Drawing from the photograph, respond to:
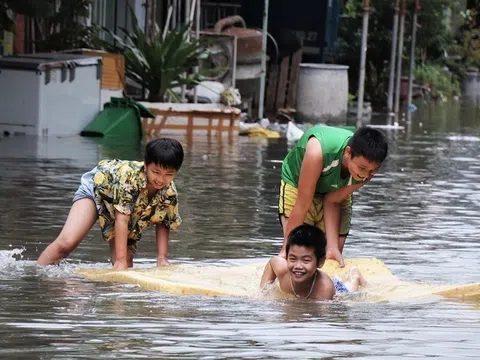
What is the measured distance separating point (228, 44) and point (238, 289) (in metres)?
17.5

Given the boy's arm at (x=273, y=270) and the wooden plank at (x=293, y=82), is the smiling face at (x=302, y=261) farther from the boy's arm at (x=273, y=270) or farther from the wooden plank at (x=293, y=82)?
the wooden plank at (x=293, y=82)

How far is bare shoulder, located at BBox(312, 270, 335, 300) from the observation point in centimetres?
749

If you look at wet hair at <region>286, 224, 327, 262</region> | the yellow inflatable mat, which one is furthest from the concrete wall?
wet hair at <region>286, 224, 327, 262</region>

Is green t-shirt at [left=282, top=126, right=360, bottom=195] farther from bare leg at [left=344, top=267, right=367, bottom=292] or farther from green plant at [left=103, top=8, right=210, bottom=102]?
green plant at [left=103, top=8, right=210, bottom=102]

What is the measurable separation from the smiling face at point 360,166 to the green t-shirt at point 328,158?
10cm

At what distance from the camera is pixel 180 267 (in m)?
8.38

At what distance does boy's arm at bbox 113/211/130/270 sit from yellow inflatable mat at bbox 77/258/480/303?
0.08 metres

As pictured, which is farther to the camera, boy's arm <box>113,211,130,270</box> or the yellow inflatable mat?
boy's arm <box>113,211,130,270</box>

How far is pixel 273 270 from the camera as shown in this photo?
7613 mm

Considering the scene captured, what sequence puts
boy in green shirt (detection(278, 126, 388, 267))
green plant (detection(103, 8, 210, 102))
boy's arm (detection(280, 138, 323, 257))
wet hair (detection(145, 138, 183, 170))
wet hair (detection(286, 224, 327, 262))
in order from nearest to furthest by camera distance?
wet hair (detection(286, 224, 327, 262))
boy in green shirt (detection(278, 126, 388, 267))
wet hair (detection(145, 138, 183, 170))
boy's arm (detection(280, 138, 323, 257))
green plant (detection(103, 8, 210, 102))

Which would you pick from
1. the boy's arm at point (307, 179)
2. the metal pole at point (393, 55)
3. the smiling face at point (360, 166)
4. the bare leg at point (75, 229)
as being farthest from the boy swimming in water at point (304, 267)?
the metal pole at point (393, 55)

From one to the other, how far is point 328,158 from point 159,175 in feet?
3.21

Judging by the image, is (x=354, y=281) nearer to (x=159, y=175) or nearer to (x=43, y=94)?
(x=159, y=175)

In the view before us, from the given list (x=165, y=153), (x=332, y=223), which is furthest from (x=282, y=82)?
(x=165, y=153)
